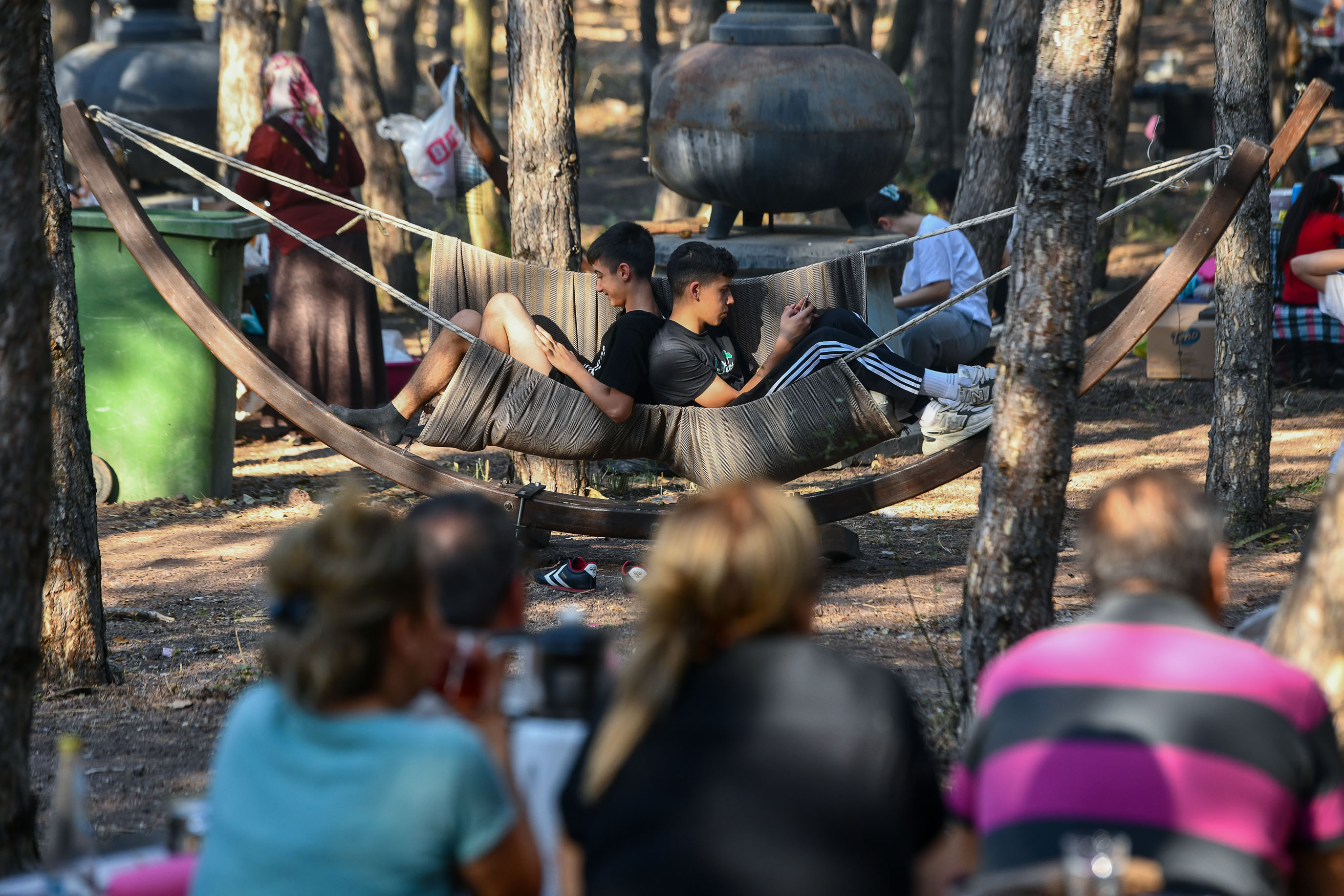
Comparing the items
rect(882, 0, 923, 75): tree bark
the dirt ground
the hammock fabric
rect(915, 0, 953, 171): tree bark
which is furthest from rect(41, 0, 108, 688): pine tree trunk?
rect(915, 0, 953, 171): tree bark

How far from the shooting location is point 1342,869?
5.71ft

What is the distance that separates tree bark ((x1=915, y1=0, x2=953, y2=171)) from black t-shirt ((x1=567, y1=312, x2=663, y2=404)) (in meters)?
9.79

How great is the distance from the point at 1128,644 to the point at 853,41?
12776mm

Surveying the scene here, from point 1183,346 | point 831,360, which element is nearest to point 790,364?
point 831,360

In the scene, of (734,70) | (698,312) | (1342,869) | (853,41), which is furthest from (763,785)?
(853,41)

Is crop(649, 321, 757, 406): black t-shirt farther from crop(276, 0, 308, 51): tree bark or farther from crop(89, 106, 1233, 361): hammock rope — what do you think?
crop(276, 0, 308, 51): tree bark

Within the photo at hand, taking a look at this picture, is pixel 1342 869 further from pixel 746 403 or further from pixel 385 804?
pixel 746 403

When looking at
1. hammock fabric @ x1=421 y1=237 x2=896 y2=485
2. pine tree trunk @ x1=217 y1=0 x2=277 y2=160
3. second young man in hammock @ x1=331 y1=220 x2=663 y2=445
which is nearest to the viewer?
hammock fabric @ x1=421 y1=237 x2=896 y2=485

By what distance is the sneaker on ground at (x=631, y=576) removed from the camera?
497 cm

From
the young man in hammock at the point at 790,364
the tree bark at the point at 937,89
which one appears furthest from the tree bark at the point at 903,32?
the young man in hammock at the point at 790,364

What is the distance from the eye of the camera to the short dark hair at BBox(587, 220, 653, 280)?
5238mm

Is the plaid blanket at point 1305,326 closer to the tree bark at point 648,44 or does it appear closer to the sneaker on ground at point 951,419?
the sneaker on ground at point 951,419

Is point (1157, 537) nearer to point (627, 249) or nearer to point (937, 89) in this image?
point (627, 249)

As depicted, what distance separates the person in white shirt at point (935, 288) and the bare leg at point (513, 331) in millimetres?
1870
